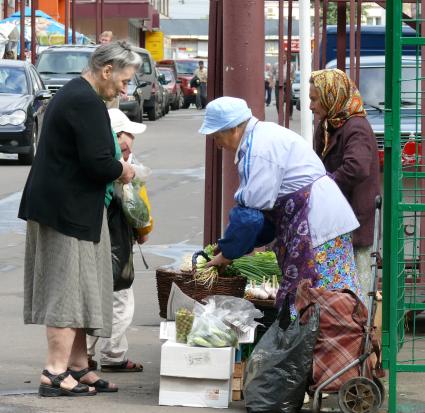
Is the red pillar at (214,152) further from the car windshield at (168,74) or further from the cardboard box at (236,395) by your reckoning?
the car windshield at (168,74)

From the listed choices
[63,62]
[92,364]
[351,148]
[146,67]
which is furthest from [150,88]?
[351,148]

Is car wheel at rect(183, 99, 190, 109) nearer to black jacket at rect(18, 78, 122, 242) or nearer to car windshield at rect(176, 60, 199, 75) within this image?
car windshield at rect(176, 60, 199, 75)

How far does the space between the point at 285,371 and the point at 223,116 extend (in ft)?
4.15

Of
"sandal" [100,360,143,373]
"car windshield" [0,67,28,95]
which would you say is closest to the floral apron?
"sandal" [100,360,143,373]

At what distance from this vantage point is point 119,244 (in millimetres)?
7168

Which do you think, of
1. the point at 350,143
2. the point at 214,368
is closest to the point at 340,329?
the point at 214,368

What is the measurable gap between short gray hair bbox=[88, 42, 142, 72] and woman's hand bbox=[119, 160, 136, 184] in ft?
1.62

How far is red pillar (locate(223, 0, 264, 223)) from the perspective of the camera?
8.16 meters

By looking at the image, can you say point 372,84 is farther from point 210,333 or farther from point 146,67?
point 146,67

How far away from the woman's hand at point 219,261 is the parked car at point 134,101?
23.6 meters

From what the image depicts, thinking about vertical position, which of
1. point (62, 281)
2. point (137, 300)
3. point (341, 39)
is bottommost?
point (137, 300)

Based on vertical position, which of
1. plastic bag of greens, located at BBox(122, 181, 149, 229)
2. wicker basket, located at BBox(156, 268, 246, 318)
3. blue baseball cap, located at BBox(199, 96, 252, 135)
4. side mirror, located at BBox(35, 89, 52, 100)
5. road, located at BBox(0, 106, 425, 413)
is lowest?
road, located at BBox(0, 106, 425, 413)

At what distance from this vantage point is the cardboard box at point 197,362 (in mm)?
6449

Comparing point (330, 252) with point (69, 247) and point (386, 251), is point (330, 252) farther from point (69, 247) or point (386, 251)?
point (69, 247)
